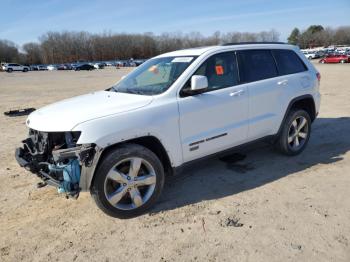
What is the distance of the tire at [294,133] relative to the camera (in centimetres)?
551

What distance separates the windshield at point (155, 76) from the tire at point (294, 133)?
2086 mm

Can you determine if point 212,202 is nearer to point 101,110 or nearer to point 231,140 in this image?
point 231,140

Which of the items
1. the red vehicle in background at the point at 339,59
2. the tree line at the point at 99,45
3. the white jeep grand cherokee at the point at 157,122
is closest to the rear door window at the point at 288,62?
the white jeep grand cherokee at the point at 157,122

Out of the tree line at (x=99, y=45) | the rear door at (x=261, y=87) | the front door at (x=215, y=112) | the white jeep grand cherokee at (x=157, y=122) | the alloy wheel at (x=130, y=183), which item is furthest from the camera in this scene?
the tree line at (x=99, y=45)

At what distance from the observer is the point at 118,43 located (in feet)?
468

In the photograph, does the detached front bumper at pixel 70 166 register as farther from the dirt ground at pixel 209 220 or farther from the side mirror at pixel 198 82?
the side mirror at pixel 198 82

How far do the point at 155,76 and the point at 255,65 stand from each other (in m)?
1.53

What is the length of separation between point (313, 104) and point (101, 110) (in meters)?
3.88

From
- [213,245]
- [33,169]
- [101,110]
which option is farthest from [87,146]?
[213,245]

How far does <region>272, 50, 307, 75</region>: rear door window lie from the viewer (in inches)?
214

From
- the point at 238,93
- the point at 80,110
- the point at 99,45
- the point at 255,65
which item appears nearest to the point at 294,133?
the point at 255,65

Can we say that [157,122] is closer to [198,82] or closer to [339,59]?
[198,82]

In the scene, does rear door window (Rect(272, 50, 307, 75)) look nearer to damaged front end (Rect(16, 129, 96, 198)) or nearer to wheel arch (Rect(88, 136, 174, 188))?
wheel arch (Rect(88, 136, 174, 188))

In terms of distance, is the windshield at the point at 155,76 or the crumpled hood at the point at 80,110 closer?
the crumpled hood at the point at 80,110
